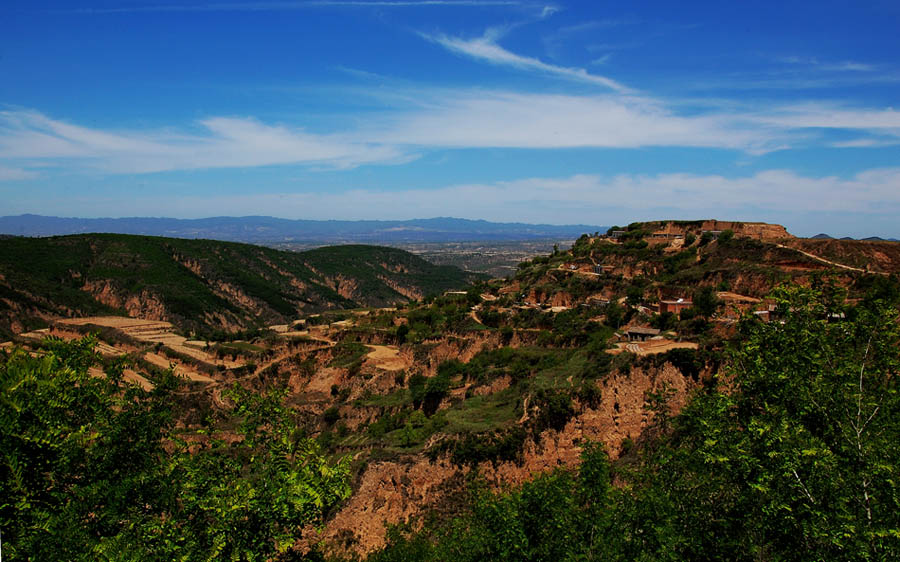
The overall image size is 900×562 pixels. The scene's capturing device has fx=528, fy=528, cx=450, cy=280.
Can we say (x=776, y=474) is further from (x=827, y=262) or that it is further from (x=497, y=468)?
(x=827, y=262)

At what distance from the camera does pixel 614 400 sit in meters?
25.2

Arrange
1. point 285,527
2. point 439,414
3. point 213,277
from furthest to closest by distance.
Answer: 1. point 213,277
2. point 439,414
3. point 285,527

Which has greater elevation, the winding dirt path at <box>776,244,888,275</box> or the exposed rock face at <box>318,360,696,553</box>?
the winding dirt path at <box>776,244,888,275</box>

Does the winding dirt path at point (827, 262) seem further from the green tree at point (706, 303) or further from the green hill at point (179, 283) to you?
the green hill at point (179, 283)

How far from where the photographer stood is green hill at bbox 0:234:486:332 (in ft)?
299

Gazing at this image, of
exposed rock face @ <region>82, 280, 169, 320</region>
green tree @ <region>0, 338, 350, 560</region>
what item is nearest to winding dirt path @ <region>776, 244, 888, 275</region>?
green tree @ <region>0, 338, 350, 560</region>

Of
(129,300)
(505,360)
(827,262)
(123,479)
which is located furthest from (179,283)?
(123,479)

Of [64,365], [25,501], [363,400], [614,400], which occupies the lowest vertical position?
[363,400]

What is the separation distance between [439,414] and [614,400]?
10523 millimetres

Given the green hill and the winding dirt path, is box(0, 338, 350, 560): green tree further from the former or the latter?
the green hill

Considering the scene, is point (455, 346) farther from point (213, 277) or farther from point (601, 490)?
point (213, 277)

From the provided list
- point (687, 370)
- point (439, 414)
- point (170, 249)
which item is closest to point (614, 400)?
point (687, 370)

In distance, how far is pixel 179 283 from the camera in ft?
360

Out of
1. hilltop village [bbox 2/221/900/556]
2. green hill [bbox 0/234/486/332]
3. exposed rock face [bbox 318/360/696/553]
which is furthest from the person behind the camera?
green hill [bbox 0/234/486/332]
